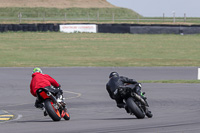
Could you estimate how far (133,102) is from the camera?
12.9m

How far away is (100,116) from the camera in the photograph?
14094 mm

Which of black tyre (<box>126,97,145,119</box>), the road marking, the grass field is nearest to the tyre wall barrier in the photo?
the grass field

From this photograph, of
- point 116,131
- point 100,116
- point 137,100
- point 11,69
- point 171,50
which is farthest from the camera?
point 171,50

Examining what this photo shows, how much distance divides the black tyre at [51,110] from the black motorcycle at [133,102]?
5.32ft

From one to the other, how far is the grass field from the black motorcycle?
22210 mm

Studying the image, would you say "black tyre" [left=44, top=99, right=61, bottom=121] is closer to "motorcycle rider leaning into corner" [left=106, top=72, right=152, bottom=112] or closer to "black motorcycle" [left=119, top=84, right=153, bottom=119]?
"motorcycle rider leaning into corner" [left=106, top=72, right=152, bottom=112]

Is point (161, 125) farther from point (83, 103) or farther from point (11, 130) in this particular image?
point (83, 103)

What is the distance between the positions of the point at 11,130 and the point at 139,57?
29.8 metres

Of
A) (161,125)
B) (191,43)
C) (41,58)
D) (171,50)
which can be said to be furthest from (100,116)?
(191,43)

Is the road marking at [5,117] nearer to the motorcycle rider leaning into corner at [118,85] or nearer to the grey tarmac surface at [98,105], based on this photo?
the grey tarmac surface at [98,105]

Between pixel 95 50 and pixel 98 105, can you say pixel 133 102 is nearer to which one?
pixel 98 105

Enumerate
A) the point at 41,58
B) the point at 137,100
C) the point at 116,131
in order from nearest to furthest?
the point at 116,131
the point at 137,100
the point at 41,58

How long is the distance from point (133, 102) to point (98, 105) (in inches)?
158

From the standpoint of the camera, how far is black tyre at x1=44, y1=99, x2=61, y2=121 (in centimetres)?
1257
